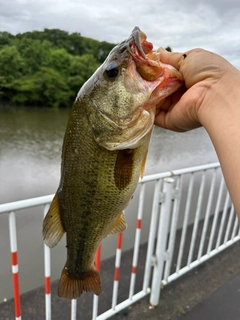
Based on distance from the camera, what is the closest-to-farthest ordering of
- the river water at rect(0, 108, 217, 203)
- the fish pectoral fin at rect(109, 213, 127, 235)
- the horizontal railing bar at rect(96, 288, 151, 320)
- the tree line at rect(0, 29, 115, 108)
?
1. the fish pectoral fin at rect(109, 213, 127, 235)
2. the horizontal railing bar at rect(96, 288, 151, 320)
3. the river water at rect(0, 108, 217, 203)
4. the tree line at rect(0, 29, 115, 108)

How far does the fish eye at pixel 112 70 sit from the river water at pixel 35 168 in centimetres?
300

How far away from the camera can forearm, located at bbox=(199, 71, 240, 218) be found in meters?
1.02

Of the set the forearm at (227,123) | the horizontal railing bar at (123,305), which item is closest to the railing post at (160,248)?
the horizontal railing bar at (123,305)

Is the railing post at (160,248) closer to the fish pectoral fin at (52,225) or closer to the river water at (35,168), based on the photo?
the river water at (35,168)

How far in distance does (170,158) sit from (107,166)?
999cm

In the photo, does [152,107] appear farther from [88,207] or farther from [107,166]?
[88,207]

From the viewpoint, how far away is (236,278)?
11.4 ft

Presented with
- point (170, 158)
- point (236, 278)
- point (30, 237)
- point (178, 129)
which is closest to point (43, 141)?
point (170, 158)

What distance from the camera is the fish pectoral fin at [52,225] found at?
123 cm

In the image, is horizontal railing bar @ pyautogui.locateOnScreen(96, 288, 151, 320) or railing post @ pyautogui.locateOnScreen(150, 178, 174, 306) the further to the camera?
railing post @ pyautogui.locateOnScreen(150, 178, 174, 306)

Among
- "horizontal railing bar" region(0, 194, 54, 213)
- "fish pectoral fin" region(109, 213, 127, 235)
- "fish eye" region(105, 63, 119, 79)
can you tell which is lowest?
"horizontal railing bar" region(0, 194, 54, 213)

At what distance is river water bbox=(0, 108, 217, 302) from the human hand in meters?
2.98

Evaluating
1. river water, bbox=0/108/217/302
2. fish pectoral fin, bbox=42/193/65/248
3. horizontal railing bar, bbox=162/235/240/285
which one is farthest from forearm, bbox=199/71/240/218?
river water, bbox=0/108/217/302

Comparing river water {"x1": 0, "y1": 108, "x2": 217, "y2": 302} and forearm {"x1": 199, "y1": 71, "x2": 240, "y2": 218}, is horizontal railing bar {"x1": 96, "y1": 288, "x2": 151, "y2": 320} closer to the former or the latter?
river water {"x1": 0, "y1": 108, "x2": 217, "y2": 302}
